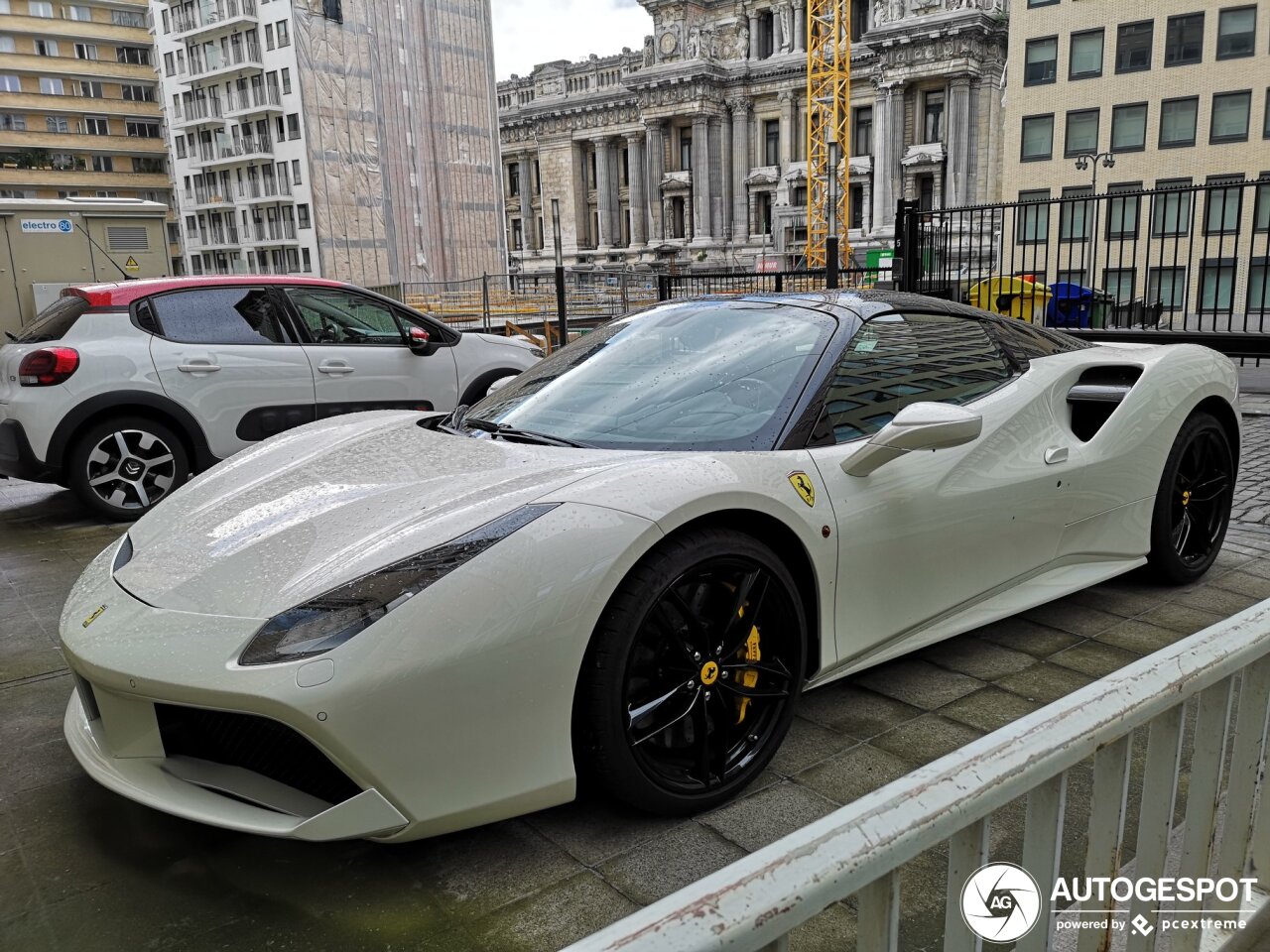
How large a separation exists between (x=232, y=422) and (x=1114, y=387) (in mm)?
4973

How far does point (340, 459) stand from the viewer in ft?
9.57

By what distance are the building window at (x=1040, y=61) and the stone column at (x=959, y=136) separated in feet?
41.2

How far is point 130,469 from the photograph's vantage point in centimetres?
575

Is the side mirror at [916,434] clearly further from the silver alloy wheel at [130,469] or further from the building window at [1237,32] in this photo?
the building window at [1237,32]

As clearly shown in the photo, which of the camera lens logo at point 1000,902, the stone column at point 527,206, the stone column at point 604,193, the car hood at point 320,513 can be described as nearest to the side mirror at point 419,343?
the car hood at point 320,513

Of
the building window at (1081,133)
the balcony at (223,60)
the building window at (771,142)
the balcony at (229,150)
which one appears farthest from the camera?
the building window at (771,142)

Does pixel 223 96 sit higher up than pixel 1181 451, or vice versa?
pixel 223 96

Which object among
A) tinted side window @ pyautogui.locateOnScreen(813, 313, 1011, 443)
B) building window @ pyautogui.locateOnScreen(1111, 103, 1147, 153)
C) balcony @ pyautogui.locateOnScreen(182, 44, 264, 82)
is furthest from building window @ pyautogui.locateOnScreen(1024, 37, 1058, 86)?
tinted side window @ pyautogui.locateOnScreen(813, 313, 1011, 443)

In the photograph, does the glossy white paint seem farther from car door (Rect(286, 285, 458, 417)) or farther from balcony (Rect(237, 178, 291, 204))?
balcony (Rect(237, 178, 291, 204))

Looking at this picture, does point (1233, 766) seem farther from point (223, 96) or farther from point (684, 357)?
point (223, 96)

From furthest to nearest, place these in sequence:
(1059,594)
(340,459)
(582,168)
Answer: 1. (582,168)
2. (1059,594)
3. (340,459)

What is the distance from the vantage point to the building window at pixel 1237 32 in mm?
39469

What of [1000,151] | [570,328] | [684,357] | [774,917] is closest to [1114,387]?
[684,357]

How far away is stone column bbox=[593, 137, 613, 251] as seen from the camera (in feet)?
254
